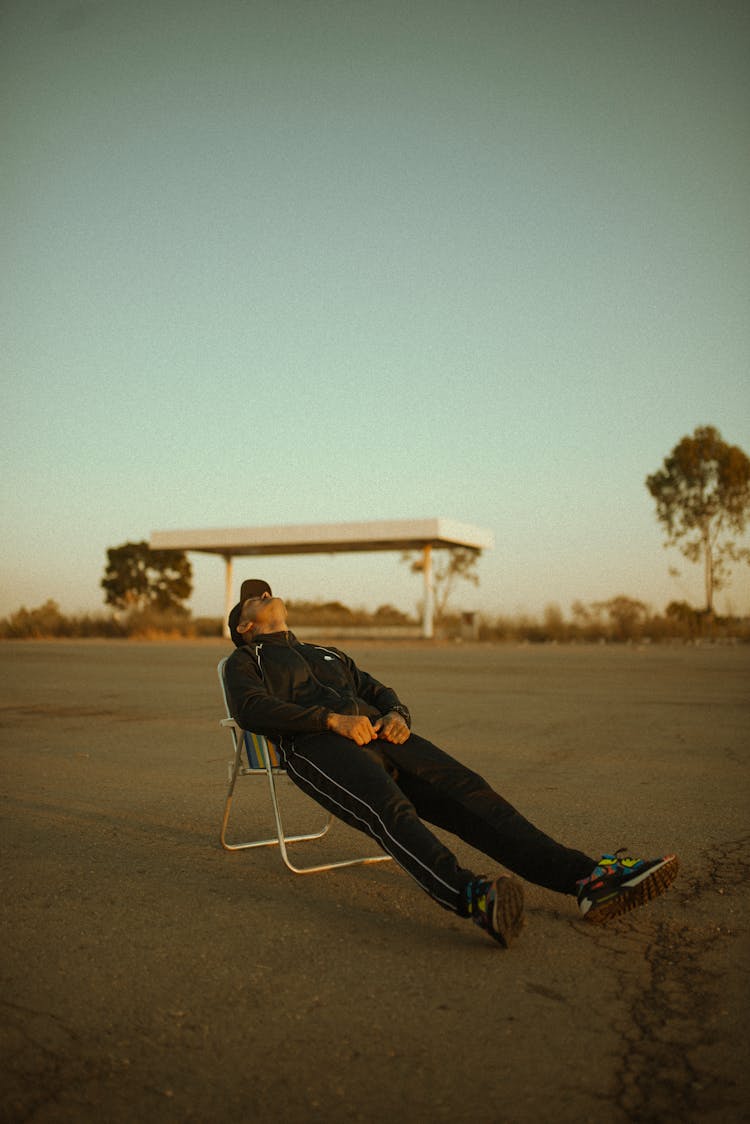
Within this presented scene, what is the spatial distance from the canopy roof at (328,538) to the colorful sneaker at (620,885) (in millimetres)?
33990

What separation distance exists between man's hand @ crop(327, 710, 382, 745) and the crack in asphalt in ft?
4.49

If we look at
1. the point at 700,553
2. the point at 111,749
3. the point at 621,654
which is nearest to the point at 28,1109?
the point at 111,749

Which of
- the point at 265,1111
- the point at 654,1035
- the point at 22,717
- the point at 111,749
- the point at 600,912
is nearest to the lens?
the point at 265,1111

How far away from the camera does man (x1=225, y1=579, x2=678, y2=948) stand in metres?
3.58

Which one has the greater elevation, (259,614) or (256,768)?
(259,614)

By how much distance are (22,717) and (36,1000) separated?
8.76m

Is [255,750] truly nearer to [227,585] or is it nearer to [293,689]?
[293,689]

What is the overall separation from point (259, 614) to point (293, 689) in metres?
0.44

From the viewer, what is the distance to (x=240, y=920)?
384cm

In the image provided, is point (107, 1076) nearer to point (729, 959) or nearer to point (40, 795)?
point (729, 959)

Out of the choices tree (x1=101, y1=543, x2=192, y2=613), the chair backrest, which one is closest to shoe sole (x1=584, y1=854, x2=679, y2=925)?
the chair backrest

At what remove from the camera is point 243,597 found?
5.12m

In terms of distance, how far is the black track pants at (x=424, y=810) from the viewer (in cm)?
362

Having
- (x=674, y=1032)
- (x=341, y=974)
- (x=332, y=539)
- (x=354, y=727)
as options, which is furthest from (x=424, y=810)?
(x=332, y=539)
